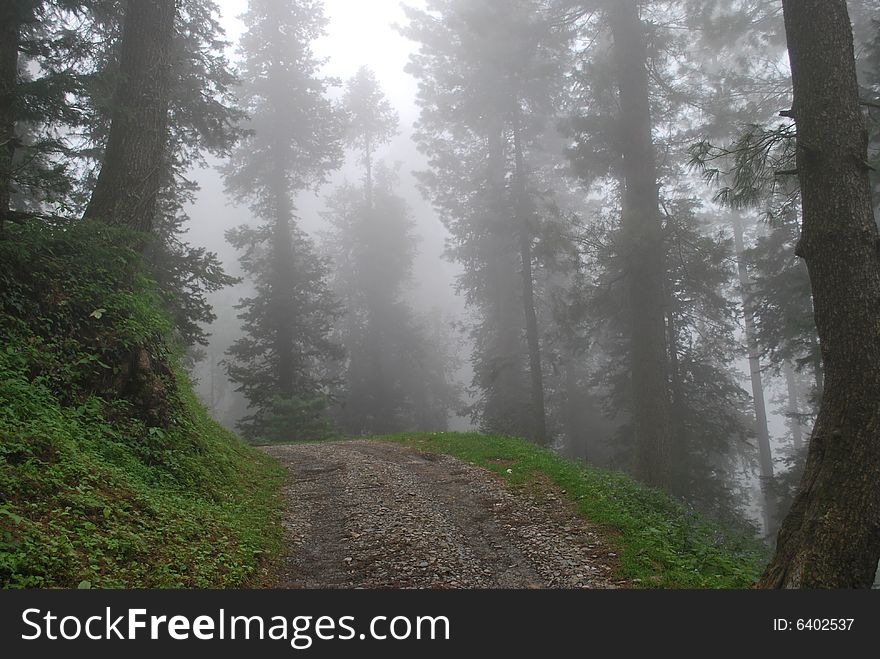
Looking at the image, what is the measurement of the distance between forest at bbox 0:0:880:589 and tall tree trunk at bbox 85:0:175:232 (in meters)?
0.04

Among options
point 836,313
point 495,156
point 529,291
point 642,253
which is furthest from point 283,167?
point 836,313

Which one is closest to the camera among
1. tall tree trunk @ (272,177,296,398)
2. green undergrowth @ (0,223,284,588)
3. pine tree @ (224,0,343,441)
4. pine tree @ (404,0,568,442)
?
green undergrowth @ (0,223,284,588)

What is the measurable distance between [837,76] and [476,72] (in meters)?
18.9

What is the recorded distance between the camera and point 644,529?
19.5ft

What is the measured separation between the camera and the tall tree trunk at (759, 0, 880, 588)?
13.5 ft

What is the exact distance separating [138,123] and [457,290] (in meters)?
18.9

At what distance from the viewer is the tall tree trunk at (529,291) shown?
1697 centimetres

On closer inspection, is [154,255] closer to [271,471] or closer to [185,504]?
[271,471]

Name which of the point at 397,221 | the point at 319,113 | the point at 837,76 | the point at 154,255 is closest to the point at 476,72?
the point at 319,113

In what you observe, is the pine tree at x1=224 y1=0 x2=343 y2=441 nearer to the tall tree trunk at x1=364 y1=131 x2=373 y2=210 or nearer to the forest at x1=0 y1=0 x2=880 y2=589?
the forest at x1=0 y1=0 x2=880 y2=589

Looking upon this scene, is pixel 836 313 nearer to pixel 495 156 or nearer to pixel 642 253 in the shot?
pixel 642 253

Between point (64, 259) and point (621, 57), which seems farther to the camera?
point (621, 57)

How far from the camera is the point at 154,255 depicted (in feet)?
43.4

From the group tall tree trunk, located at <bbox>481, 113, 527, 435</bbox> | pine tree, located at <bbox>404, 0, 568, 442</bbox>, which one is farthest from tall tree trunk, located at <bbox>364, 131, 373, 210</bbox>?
tall tree trunk, located at <bbox>481, 113, 527, 435</bbox>
